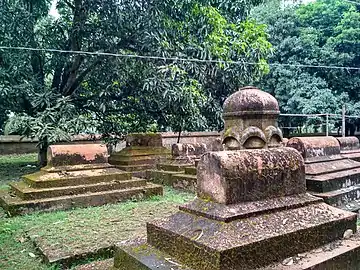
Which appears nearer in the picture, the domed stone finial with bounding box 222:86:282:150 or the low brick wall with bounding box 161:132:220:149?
the domed stone finial with bounding box 222:86:282:150

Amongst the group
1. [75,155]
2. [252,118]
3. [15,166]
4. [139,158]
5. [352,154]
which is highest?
[252,118]

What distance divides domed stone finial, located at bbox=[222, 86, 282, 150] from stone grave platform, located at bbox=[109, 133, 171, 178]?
11.9 ft

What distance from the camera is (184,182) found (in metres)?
7.48

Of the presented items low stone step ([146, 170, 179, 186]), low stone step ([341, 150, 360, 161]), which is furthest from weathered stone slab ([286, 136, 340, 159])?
low stone step ([146, 170, 179, 186])

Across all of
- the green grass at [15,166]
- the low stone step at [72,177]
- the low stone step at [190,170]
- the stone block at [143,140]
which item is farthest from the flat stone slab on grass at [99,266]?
the stone block at [143,140]

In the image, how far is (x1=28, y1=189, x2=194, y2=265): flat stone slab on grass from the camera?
3.56 meters

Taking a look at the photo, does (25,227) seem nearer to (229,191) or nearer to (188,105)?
(229,191)

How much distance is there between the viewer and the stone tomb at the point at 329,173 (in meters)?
5.35

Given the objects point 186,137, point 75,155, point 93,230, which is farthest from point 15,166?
point 186,137

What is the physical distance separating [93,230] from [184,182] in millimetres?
3372

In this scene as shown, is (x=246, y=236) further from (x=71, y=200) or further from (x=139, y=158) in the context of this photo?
(x=139, y=158)

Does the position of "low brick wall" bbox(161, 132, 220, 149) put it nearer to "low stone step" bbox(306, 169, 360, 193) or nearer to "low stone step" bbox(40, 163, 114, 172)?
"low stone step" bbox(40, 163, 114, 172)

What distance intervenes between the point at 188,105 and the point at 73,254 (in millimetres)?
5950

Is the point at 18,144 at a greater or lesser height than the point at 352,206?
greater
